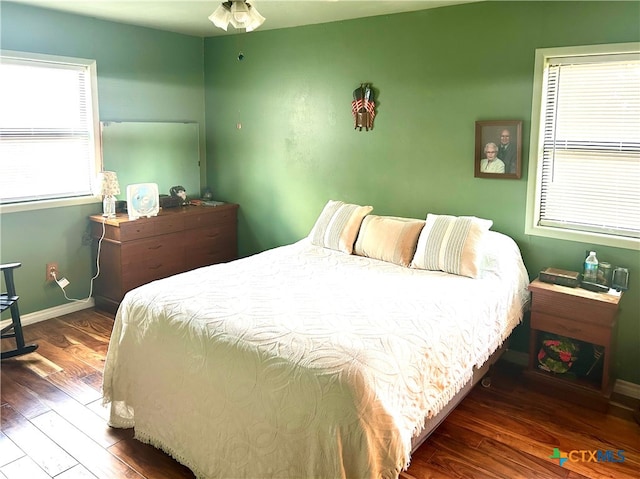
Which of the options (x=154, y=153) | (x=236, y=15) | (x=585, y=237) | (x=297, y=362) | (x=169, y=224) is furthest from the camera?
(x=154, y=153)

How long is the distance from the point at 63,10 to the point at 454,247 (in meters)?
3.24

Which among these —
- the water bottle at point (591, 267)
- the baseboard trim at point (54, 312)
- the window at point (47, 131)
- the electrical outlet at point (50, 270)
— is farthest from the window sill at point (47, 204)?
the water bottle at point (591, 267)

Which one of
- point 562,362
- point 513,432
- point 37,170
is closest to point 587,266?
point 562,362

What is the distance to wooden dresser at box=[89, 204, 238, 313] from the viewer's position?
4105 mm

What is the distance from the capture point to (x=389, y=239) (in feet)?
11.4

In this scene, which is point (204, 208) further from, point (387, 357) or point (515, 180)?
point (387, 357)

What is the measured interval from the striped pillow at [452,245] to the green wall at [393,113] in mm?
370

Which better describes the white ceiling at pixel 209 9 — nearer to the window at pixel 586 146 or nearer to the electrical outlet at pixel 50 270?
the window at pixel 586 146

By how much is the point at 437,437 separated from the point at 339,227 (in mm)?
1572

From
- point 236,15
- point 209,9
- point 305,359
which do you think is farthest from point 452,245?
point 209,9

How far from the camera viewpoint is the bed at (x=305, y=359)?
1917 mm

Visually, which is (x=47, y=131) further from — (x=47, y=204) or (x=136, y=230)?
(x=136, y=230)

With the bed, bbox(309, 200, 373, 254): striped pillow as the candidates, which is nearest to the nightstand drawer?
the bed

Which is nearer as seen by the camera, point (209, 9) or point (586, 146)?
point (586, 146)
